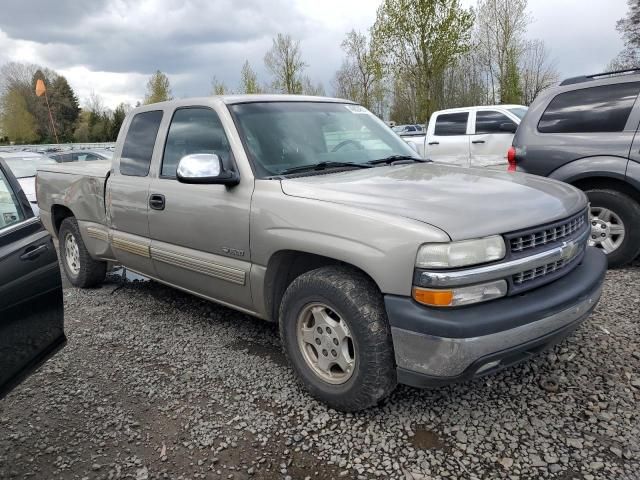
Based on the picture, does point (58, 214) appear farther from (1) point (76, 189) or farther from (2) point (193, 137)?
(2) point (193, 137)

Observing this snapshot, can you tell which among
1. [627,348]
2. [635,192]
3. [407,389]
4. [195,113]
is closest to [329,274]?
[407,389]

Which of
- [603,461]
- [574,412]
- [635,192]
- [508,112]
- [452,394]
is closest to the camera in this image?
[603,461]

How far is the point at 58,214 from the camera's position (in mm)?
5559

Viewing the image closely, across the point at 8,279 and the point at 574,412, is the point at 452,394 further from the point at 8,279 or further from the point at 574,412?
the point at 8,279

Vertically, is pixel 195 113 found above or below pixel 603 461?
above

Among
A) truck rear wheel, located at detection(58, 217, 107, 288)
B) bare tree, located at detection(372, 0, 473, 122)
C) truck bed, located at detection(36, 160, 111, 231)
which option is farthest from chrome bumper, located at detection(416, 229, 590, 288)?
bare tree, located at detection(372, 0, 473, 122)

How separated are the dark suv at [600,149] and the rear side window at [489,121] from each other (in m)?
4.61

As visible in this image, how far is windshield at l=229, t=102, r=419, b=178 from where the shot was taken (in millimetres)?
3373

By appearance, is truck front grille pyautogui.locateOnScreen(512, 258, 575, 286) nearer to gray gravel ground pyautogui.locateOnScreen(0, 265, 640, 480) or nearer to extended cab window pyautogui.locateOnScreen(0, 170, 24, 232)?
gray gravel ground pyautogui.locateOnScreen(0, 265, 640, 480)

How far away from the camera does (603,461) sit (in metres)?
2.35

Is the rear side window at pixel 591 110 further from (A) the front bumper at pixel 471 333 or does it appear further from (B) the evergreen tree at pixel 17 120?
(B) the evergreen tree at pixel 17 120

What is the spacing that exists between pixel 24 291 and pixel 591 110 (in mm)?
5207

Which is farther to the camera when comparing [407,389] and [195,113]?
[195,113]

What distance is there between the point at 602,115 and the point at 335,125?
9.79 ft
